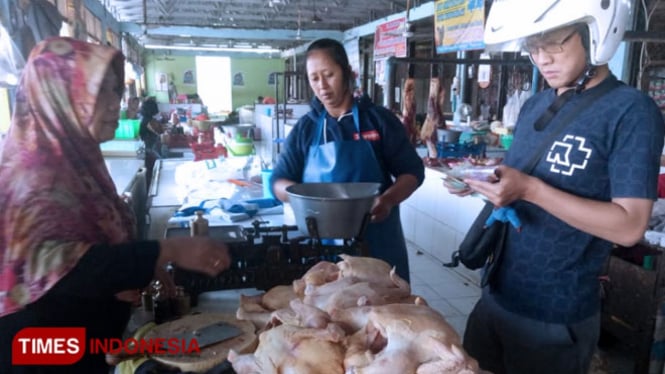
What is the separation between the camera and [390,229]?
215cm

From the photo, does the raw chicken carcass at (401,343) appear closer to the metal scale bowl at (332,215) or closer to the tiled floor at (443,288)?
the metal scale bowl at (332,215)

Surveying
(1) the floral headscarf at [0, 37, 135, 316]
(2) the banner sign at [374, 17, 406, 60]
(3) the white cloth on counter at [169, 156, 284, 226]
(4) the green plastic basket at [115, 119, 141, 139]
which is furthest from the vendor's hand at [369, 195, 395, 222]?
(2) the banner sign at [374, 17, 406, 60]

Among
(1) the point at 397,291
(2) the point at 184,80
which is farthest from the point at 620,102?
(2) the point at 184,80

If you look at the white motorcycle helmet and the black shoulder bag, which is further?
the black shoulder bag

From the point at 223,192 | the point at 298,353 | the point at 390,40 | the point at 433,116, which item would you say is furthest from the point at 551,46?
the point at 390,40

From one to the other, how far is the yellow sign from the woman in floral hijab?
468cm

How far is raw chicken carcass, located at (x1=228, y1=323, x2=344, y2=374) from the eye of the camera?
3.22 ft

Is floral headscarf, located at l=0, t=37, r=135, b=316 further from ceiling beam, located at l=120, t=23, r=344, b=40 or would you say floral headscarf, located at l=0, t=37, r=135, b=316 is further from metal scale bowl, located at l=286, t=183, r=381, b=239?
ceiling beam, located at l=120, t=23, r=344, b=40

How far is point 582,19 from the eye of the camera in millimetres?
1233

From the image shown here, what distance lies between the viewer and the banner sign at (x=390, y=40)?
8141 mm

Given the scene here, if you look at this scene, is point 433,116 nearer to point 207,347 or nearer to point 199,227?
point 199,227

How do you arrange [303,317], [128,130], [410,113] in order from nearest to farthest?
[303,317], [410,113], [128,130]

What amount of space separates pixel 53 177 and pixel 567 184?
4.38 feet

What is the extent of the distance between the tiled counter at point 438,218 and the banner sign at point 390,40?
379 centimetres
